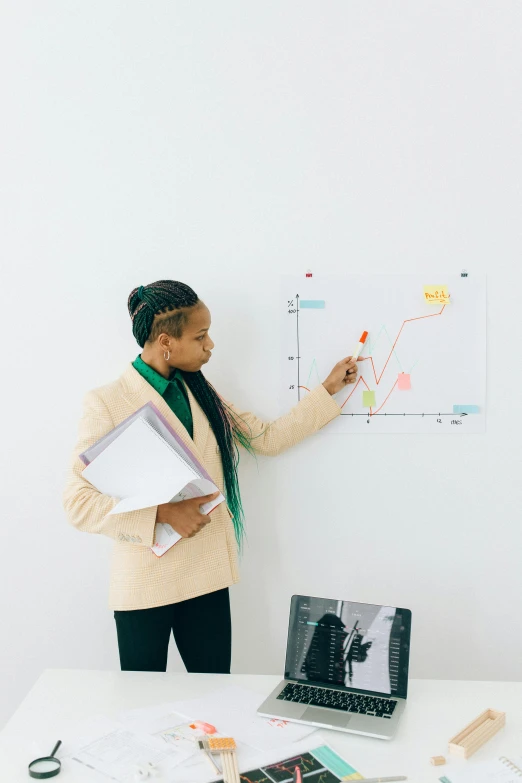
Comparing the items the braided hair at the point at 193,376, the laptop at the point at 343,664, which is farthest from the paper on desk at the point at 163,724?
the braided hair at the point at 193,376

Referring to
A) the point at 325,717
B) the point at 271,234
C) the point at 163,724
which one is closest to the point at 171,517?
the point at 163,724

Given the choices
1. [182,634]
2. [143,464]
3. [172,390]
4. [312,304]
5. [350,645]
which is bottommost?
[182,634]

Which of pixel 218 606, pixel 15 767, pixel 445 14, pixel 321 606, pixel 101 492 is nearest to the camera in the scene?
pixel 15 767

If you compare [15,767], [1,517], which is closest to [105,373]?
[1,517]

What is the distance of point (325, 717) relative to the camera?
1.56 m

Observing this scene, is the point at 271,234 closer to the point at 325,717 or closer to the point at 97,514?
the point at 97,514

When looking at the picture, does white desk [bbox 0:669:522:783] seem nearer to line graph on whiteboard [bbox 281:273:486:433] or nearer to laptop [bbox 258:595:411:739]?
laptop [bbox 258:595:411:739]

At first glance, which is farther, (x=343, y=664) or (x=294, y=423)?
(x=294, y=423)

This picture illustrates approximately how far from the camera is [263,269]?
92.6 inches

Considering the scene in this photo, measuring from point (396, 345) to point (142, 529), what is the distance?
101cm

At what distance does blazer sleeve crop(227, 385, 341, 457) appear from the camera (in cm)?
229

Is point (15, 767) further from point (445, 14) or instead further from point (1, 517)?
point (445, 14)

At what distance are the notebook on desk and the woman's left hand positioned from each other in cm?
117

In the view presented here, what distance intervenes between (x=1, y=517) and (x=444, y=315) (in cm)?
157
